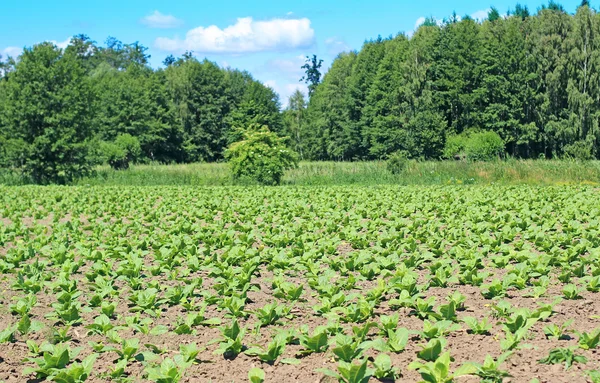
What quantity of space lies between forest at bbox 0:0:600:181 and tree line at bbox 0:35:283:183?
0.32 feet

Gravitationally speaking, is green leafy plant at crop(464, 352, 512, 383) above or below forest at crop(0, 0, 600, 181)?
below

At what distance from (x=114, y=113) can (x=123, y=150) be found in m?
7.99

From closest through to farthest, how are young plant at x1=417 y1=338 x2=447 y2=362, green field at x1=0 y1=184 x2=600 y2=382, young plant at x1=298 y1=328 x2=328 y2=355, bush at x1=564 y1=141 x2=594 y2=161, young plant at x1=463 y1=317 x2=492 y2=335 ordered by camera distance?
young plant at x1=417 y1=338 x2=447 y2=362, green field at x1=0 y1=184 x2=600 y2=382, young plant at x1=298 y1=328 x2=328 y2=355, young plant at x1=463 y1=317 x2=492 y2=335, bush at x1=564 y1=141 x2=594 y2=161

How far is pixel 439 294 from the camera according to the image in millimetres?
6926

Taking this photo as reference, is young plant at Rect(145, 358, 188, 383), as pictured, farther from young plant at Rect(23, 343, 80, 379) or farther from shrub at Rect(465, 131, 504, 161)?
shrub at Rect(465, 131, 504, 161)

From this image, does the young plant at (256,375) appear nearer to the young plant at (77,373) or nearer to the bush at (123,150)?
the young plant at (77,373)

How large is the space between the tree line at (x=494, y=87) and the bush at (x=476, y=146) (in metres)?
0.31

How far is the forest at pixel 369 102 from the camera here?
109 feet

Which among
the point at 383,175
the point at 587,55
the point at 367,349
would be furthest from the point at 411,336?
the point at 587,55

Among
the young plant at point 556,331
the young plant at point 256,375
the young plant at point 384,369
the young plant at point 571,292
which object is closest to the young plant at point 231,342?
the young plant at point 256,375

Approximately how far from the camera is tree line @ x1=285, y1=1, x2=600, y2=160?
145 feet

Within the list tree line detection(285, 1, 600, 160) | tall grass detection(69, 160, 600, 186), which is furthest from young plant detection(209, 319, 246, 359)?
tree line detection(285, 1, 600, 160)

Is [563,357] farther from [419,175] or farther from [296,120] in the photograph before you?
[296,120]

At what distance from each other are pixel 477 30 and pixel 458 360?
49955mm
